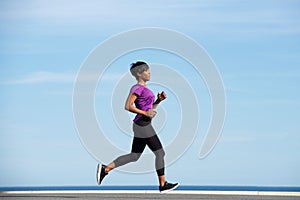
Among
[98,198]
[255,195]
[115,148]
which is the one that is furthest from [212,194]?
[115,148]

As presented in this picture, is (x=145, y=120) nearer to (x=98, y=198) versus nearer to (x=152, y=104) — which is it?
(x=152, y=104)

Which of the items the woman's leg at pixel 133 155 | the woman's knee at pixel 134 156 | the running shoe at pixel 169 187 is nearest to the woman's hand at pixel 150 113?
the woman's leg at pixel 133 155

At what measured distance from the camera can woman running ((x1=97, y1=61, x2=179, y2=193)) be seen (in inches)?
517

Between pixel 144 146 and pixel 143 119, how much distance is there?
1.85ft

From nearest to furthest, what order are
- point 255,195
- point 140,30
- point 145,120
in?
point 145,120 < point 140,30 < point 255,195

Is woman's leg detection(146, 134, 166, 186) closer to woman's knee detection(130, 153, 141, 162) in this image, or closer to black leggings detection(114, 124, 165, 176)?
black leggings detection(114, 124, 165, 176)

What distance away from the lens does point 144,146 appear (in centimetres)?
1330

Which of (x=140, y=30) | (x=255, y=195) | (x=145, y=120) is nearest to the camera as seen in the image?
(x=145, y=120)

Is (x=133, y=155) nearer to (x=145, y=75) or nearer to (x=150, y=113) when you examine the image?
(x=150, y=113)

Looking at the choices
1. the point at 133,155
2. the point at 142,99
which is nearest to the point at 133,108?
the point at 142,99

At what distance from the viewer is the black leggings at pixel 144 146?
1316 centimetres

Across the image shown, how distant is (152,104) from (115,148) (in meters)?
1.29

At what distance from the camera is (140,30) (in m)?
14.7

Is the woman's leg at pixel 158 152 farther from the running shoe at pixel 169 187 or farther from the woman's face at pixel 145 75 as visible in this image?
the woman's face at pixel 145 75
